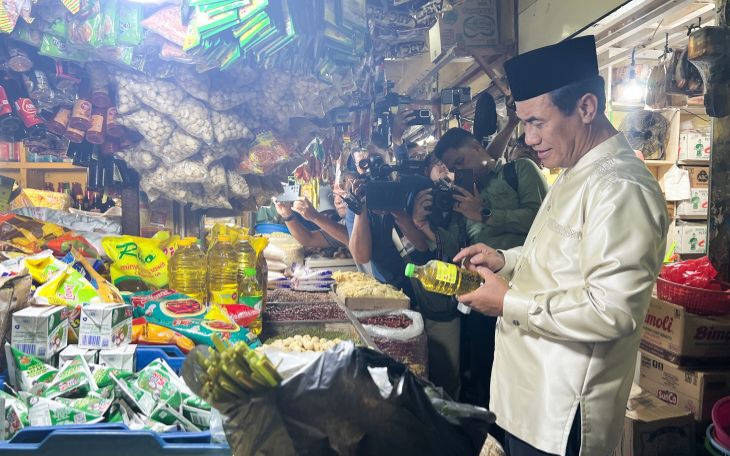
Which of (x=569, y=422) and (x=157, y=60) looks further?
(x=157, y=60)

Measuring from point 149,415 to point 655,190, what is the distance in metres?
1.26

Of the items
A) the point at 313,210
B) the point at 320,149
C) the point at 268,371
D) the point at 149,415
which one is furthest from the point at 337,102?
the point at 268,371

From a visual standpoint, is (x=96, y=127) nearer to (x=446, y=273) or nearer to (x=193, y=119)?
(x=193, y=119)

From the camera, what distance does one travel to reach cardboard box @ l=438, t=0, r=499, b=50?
2.74 meters

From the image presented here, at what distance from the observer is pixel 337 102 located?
107 inches

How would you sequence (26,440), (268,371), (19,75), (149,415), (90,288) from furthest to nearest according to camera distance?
1. (19,75)
2. (90,288)
3. (149,415)
4. (26,440)
5. (268,371)

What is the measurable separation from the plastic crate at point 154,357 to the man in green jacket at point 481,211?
1689 mm

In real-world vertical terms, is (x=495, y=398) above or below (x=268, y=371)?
below

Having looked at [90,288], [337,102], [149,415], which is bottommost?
Result: [149,415]

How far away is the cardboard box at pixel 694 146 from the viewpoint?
378 cm

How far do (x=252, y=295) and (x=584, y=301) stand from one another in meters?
1.18

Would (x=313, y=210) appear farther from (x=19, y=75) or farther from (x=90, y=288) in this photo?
(x=90, y=288)

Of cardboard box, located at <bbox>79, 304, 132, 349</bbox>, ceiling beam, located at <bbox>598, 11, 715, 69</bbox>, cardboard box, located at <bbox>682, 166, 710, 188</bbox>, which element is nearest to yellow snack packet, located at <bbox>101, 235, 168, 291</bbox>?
cardboard box, located at <bbox>79, 304, 132, 349</bbox>

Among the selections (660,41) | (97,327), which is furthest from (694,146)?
(97,327)
